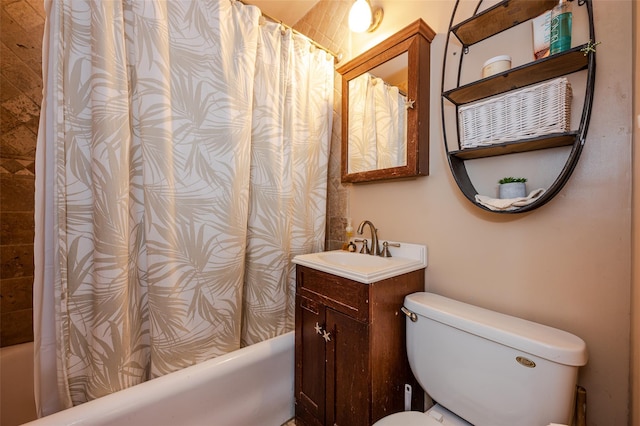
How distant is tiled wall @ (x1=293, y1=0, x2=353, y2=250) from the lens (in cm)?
163

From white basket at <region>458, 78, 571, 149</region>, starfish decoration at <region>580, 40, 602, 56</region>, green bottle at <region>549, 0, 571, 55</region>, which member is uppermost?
green bottle at <region>549, 0, 571, 55</region>

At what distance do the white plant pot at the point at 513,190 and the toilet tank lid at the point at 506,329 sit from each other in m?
0.43

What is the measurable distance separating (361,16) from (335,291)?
4.66 feet

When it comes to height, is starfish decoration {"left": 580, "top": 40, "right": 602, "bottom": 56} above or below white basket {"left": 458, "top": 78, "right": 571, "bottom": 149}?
above

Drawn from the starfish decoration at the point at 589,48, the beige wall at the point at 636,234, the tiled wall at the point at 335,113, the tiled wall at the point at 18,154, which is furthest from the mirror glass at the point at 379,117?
the tiled wall at the point at 18,154

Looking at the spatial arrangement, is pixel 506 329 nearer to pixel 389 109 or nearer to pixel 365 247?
pixel 365 247

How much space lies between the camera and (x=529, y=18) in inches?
36.5

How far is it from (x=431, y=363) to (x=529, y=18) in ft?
4.29

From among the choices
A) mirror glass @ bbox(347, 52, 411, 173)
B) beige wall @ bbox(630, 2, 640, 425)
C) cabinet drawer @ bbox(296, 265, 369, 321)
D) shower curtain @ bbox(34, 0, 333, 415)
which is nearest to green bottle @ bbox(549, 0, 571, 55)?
beige wall @ bbox(630, 2, 640, 425)

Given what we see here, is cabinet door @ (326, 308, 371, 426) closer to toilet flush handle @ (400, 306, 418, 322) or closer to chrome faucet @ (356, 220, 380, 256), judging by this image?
toilet flush handle @ (400, 306, 418, 322)

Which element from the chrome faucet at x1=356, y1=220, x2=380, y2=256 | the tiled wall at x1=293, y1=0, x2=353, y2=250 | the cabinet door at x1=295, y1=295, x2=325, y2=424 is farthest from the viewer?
the tiled wall at x1=293, y1=0, x2=353, y2=250

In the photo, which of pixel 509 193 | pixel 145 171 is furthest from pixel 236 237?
pixel 509 193

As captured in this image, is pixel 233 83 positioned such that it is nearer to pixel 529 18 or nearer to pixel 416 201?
pixel 416 201

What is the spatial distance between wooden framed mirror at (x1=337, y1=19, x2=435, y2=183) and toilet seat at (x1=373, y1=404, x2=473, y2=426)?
925mm
